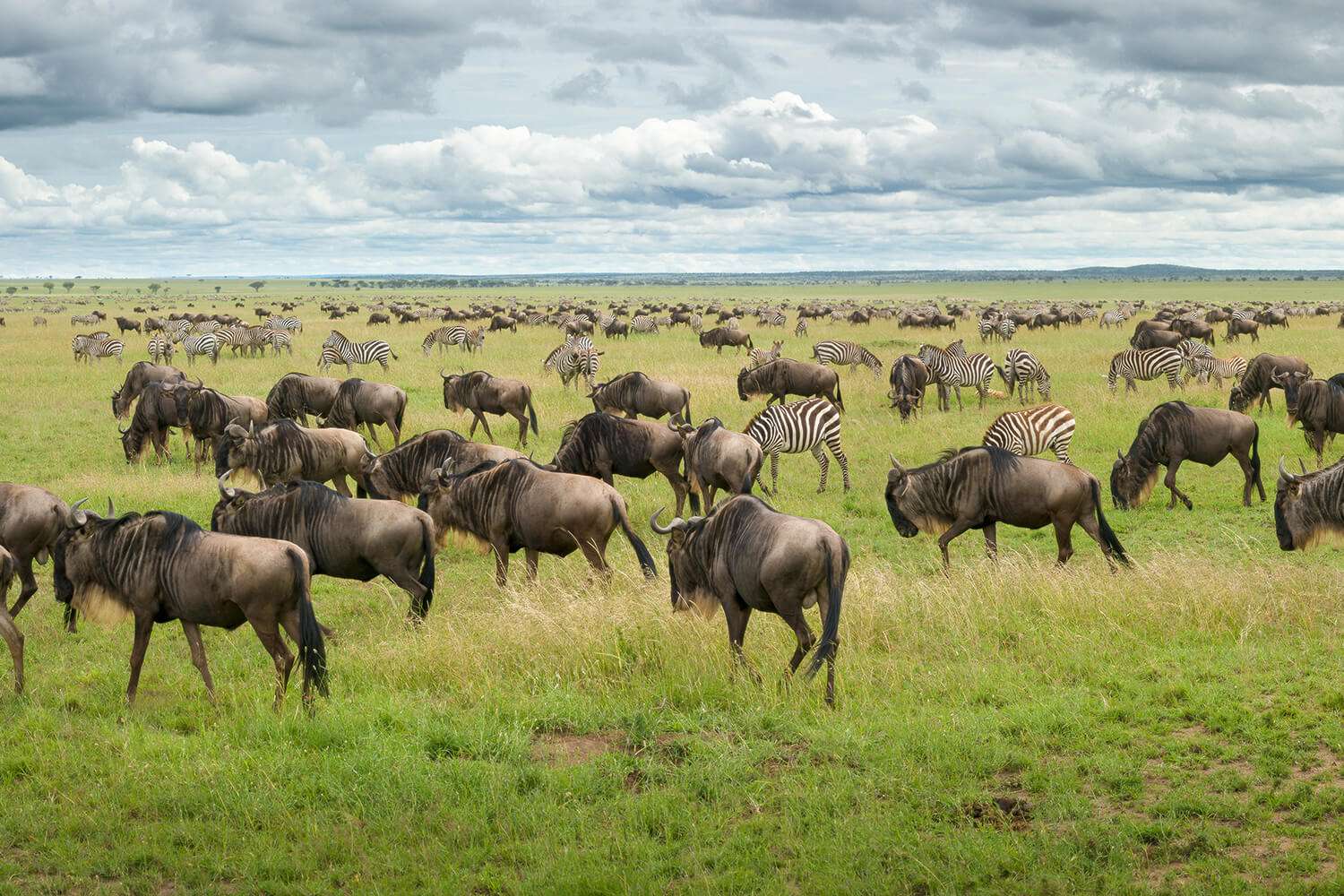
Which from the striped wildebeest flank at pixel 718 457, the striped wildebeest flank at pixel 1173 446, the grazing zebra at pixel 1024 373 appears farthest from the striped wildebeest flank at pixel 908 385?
the striped wildebeest flank at pixel 718 457

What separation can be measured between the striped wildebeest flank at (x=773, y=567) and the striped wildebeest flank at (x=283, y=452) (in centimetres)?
851

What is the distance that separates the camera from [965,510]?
37.8ft

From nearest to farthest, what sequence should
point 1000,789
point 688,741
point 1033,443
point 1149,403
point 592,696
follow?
1. point 1000,789
2. point 688,741
3. point 592,696
4. point 1033,443
5. point 1149,403

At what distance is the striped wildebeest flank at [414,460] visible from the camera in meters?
13.4

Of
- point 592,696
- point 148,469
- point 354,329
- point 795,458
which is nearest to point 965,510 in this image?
point 592,696

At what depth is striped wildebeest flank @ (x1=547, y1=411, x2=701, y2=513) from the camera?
14.8 meters

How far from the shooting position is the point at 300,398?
2116 centimetres

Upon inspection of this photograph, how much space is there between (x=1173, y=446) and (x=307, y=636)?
487 inches

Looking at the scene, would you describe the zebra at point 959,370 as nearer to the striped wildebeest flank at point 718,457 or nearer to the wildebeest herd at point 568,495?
the wildebeest herd at point 568,495

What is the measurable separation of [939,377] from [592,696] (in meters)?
19.4

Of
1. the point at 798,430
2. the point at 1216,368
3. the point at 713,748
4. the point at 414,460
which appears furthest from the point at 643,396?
the point at 1216,368

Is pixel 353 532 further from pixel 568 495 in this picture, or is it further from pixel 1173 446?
pixel 1173 446

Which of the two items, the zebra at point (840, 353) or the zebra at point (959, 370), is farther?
the zebra at point (840, 353)

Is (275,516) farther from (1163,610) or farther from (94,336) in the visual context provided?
(94,336)
